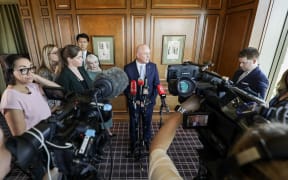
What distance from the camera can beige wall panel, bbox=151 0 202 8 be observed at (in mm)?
2275

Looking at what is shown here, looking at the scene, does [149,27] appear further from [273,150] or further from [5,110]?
[273,150]

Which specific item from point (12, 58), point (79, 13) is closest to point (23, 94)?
point (12, 58)

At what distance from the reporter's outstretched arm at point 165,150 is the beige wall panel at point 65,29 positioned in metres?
2.45

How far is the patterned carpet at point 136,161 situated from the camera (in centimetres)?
168

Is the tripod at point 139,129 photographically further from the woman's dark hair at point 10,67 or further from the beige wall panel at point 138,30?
the beige wall panel at point 138,30

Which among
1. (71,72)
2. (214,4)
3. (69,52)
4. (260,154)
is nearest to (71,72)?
(71,72)

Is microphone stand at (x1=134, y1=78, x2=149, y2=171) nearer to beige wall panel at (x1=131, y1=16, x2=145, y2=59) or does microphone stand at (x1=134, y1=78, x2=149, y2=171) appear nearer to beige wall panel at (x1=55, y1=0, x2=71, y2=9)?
beige wall panel at (x1=131, y1=16, x2=145, y2=59)

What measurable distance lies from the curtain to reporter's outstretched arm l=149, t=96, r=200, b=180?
4369 millimetres

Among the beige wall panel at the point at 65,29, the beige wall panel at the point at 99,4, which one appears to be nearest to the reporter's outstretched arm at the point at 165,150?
the beige wall panel at the point at 99,4

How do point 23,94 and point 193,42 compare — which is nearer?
point 23,94

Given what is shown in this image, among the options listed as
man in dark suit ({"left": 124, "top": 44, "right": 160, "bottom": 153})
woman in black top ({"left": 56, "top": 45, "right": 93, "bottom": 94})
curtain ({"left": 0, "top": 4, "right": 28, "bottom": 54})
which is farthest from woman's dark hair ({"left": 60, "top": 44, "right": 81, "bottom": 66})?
curtain ({"left": 0, "top": 4, "right": 28, "bottom": 54})

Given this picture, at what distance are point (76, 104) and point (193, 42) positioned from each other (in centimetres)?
234

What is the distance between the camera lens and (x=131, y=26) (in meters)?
2.38

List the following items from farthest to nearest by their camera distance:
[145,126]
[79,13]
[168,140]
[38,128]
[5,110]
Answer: [79,13] → [145,126] → [5,110] → [168,140] → [38,128]
